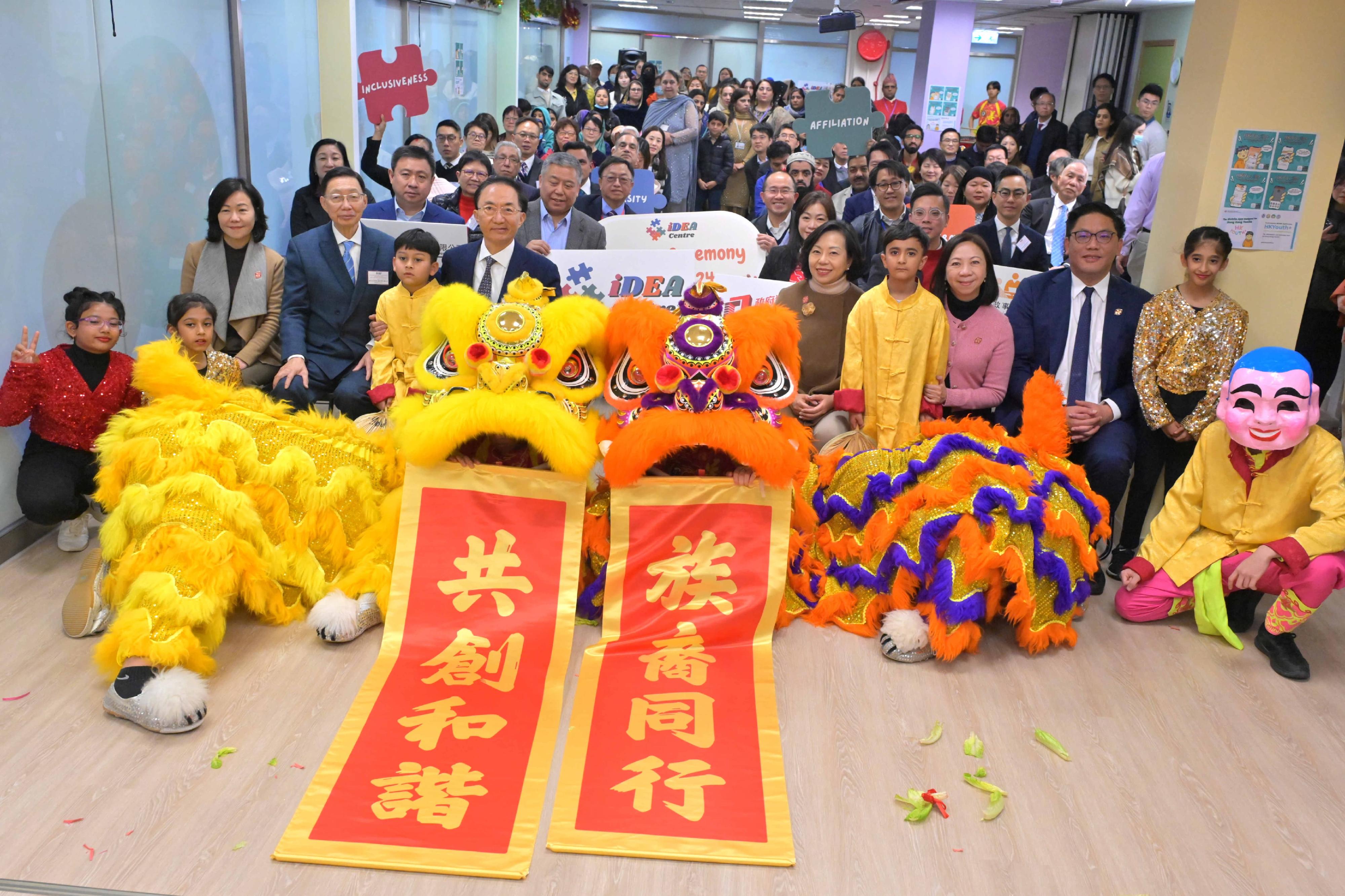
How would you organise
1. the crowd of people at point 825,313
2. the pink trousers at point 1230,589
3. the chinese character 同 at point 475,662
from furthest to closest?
the crowd of people at point 825,313 < the pink trousers at point 1230,589 < the chinese character 同 at point 475,662

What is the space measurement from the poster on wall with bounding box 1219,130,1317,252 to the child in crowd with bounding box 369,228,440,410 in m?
3.23

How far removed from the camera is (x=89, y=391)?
3451mm

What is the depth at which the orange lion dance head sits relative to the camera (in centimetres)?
298

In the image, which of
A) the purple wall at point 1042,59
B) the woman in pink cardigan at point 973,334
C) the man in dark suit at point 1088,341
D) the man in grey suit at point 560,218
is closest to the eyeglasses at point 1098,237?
the man in dark suit at point 1088,341

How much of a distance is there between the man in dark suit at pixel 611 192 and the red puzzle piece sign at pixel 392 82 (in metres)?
1.14

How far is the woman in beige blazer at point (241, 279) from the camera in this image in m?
4.09

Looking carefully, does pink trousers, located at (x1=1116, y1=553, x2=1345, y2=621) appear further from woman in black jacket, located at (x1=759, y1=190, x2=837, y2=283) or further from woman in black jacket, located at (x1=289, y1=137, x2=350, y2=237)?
woman in black jacket, located at (x1=289, y1=137, x2=350, y2=237)

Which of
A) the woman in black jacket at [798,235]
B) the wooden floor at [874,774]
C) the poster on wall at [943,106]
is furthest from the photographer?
the poster on wall at [943,106]

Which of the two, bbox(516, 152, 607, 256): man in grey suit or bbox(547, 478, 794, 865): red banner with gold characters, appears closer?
bbox(547, 478, 794, 865): red banner with gold characters

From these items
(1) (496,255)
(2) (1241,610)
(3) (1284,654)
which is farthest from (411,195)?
(3) (1284,654)

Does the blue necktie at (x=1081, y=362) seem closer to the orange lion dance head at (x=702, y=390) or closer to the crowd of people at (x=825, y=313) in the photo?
the crowd of people at (x=825, y=313)

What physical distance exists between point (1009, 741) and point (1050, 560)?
59cm

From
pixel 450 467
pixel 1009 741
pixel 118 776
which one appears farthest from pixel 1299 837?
pixel 118 776

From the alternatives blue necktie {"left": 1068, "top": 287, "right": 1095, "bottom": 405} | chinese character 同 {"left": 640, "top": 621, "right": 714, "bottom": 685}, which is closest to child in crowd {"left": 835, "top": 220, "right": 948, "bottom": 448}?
blue necktie {"left": 1068, "top": 287, "right": 1095, "bottom": 405}
